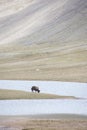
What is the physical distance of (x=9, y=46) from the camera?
74625 millimetres

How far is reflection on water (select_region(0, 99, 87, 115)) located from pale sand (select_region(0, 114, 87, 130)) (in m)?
1.13

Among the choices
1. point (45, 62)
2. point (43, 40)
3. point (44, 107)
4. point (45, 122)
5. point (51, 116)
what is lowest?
point (45, 122)

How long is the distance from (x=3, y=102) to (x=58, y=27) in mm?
47991

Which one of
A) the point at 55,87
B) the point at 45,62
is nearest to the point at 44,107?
the point at 55,87

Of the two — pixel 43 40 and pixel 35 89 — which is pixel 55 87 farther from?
pixel 43 40

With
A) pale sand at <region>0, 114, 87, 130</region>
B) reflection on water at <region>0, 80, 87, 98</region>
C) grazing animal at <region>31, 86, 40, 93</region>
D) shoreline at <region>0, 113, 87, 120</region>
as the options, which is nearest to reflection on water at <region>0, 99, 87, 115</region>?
shoreline at <region>0, 113, 87, 120</region>

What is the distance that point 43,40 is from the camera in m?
76.2

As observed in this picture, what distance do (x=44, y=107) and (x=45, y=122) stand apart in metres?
4.60

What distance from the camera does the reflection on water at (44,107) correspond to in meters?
31.2

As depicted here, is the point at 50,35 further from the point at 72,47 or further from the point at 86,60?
the point at 86,60

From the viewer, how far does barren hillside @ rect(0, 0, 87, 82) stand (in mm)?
53347

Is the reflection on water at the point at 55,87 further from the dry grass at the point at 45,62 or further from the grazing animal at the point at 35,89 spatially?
the dry grass at the point at 45,62

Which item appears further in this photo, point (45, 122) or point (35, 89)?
point (35, 89)

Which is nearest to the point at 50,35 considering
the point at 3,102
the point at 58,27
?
the point at 58,27
